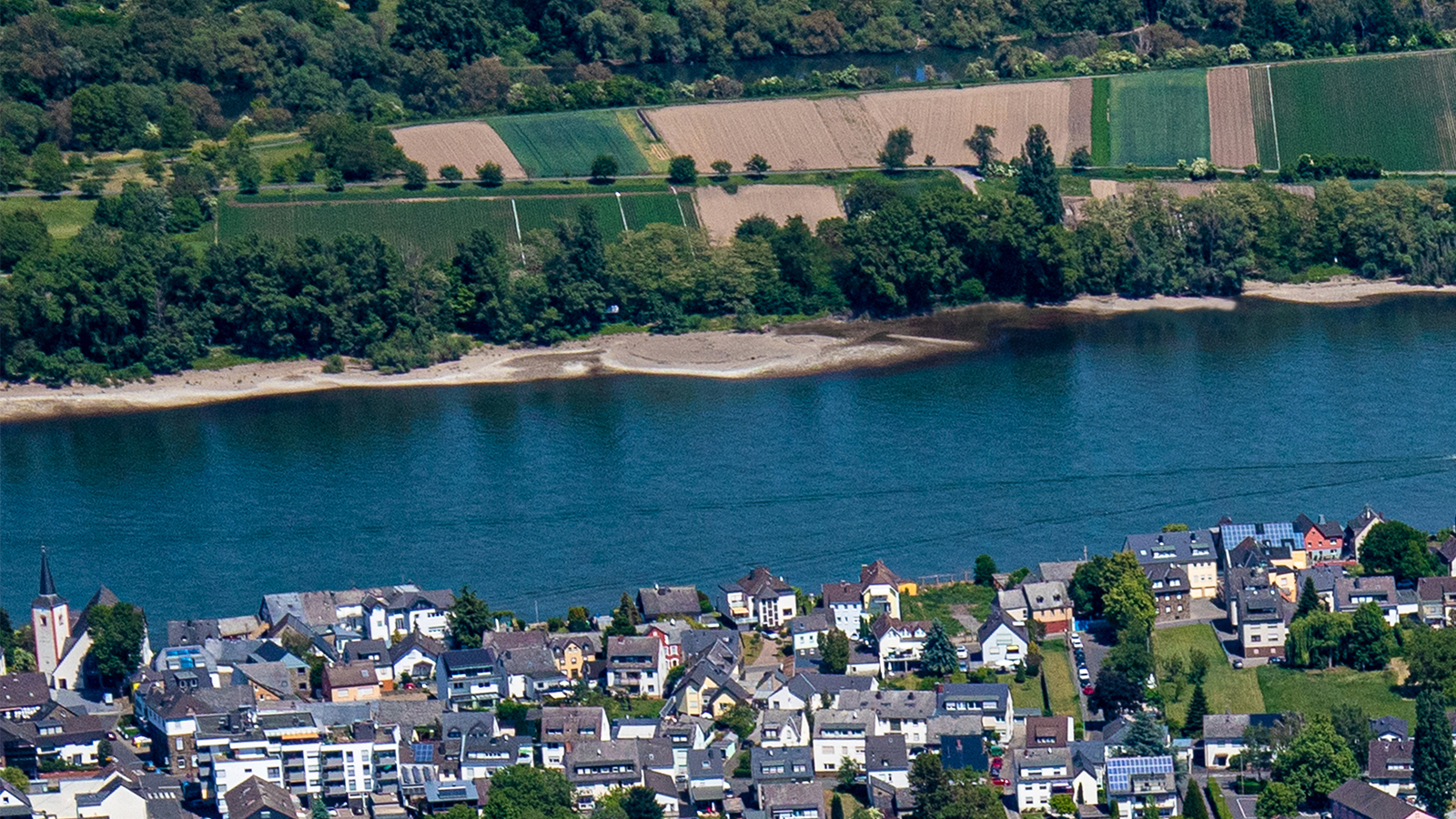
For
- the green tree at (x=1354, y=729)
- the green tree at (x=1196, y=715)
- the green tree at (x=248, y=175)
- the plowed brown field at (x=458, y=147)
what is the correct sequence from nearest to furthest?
1. the green tree at (x=1354, y=729)
2. the green tree at (x=1196, y=715)
3. the green tree at (x=248, y=175)
4. the plowed brown field at (x=458, y=147)

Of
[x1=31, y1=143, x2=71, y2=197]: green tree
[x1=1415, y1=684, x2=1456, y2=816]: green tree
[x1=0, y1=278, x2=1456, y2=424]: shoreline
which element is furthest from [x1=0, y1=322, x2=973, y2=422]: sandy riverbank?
[x1=1415, y1=684, x2=1456, y2=816]: green tree

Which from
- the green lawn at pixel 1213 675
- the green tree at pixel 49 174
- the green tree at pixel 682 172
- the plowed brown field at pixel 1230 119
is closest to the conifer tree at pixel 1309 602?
the green lawn at pixel 1213 675

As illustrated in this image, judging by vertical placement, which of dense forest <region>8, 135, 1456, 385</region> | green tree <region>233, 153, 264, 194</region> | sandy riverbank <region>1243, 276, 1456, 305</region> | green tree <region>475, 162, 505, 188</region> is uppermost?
green tree <region>233, 153, 264, 194</region>

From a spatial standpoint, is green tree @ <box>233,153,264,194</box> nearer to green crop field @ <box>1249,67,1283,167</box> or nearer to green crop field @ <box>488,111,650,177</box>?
green crop field @ <box>488,111,650,177</box>

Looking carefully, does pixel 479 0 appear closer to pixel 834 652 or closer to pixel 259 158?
pixel 259 158

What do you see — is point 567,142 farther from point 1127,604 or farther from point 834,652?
point 834,652

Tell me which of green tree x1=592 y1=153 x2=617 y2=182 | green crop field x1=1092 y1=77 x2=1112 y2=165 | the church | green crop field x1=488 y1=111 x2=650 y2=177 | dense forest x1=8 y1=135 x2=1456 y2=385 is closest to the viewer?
the church

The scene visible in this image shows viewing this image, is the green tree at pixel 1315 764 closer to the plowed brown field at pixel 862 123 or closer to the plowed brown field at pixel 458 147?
the plowed brown field at pixel 458 147

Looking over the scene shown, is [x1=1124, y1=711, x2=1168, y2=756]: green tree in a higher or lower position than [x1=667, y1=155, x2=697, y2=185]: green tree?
lower
